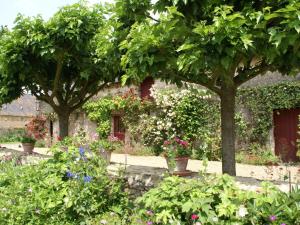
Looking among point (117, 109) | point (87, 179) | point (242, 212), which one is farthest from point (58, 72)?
point (117, 109)

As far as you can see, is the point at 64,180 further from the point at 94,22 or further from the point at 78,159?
the point at 94,22

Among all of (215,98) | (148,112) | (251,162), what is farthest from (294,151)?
(148,112)

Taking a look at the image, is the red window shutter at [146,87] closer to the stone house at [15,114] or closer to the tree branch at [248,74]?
the tree branch at [248,74]

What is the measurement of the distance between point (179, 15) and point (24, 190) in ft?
10.8

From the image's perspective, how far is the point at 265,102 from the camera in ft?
40.3

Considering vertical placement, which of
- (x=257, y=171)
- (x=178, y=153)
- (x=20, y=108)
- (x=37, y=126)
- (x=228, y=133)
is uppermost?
(x=20, y=108)

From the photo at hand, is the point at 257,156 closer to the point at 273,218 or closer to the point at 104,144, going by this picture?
the point at 104,144

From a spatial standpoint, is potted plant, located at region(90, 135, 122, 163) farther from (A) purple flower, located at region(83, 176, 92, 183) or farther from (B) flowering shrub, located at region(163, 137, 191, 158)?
(A) purple flower, located at region(83, 176, 92, 183)

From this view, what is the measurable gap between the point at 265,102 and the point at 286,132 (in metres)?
1.20

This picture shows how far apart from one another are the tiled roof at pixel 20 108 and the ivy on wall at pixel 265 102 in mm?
33729

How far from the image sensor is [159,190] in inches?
148

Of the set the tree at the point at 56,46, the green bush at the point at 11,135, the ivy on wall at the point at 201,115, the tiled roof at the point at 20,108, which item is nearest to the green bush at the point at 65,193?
the tree at the point at 56,46

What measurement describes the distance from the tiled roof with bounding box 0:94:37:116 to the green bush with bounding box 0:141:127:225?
37.8m

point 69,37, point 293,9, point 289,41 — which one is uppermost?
point 69,37
